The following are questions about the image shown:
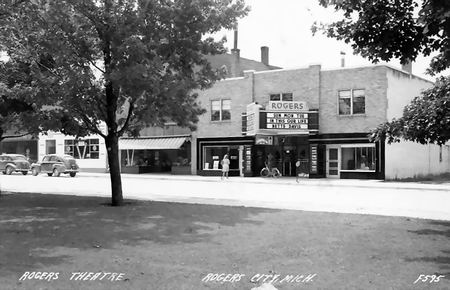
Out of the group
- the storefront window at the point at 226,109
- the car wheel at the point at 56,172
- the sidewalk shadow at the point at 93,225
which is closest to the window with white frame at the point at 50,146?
the car wheel at the point at 56,172

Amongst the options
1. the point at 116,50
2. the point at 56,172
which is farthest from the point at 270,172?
the point at 116,50

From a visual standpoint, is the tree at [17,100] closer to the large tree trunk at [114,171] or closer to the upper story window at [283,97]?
the large tree trunk at [114,171]

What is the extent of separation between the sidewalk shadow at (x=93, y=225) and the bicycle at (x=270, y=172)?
796 inches

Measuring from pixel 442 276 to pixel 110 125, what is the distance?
11315 millimetres

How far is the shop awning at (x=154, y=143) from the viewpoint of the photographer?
41391 mm

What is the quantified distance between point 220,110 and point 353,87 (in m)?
10.6

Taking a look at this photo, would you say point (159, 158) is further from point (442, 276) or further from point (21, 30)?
point (442, 276)

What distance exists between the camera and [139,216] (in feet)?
41.2

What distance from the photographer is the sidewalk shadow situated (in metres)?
8.03

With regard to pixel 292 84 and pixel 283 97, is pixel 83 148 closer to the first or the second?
pixel 283 97

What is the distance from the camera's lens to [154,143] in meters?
43.2

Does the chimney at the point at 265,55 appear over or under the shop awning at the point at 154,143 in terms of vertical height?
over

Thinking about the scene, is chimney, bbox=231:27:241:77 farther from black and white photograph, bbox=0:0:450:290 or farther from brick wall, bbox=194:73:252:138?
black and white photograph, bbox=0:0:450:290

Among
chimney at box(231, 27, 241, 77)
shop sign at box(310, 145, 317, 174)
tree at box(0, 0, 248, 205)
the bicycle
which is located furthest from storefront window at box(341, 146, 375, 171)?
tree at box(0, 0, 248, 205)
